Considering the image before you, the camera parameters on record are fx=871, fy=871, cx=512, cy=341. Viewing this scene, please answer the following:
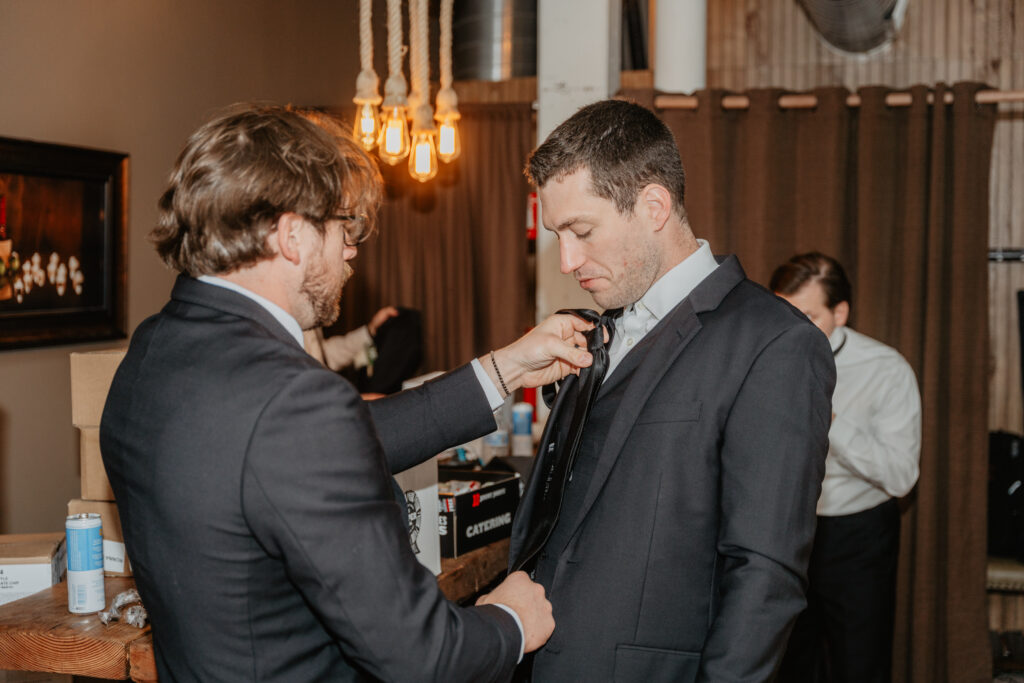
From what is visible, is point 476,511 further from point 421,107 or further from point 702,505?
point 421,107

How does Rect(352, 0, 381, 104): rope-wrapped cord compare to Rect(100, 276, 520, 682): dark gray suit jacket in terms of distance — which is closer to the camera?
Rect(100, 276, 520, 682): dark gray suit jacket

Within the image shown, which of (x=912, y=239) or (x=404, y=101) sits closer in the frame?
(x=404, y=101)

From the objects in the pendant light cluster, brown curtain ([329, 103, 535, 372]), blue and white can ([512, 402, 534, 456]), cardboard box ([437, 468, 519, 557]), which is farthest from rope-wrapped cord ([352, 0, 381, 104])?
cardboard box ([437, 468, 519, 557])

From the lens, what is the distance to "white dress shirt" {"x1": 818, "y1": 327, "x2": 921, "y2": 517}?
2.81 m

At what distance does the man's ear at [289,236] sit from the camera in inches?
44.3

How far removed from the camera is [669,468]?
52.9 inches

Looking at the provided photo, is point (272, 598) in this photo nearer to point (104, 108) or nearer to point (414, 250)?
point (104, 108)

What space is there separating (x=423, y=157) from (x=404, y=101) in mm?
209

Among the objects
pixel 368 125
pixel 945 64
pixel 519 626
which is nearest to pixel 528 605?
pixel 519 626

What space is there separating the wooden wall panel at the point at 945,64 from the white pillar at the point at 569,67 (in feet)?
4.08

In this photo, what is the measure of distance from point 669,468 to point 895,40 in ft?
12.4

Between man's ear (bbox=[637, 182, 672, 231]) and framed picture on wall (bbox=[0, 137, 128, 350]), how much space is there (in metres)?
2.43

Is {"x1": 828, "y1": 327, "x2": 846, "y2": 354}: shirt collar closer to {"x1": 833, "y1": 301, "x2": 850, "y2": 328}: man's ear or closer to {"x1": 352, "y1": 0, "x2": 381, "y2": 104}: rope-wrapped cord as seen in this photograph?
{"x1": 833, "y1": 301, "x2": 850, "y2": 328}: man's ear

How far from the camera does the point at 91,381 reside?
2074 millimetres
